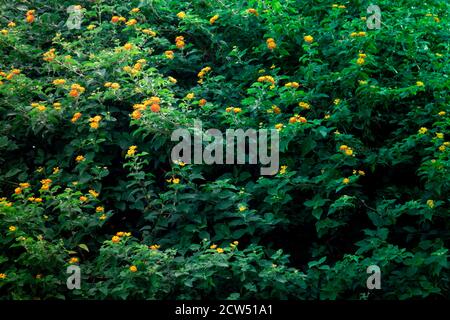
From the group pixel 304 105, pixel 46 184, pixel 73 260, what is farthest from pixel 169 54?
pixel 73 260

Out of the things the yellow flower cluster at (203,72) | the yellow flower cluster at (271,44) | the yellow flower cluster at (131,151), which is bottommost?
the yellow flower cluster at (131,151)

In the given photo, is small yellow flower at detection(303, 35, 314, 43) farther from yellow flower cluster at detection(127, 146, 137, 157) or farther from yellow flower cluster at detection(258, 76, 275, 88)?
yellow flower cluster at detection(127, 146, 137, 157)

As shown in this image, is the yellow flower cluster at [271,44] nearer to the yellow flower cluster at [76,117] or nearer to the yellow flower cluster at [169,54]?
the yellow flower cluster at [169,54]

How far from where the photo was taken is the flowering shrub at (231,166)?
13.2 feet

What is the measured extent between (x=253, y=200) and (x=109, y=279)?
1.14 meters

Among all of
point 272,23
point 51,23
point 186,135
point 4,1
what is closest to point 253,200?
point 186,135

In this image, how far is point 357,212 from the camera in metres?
4.64

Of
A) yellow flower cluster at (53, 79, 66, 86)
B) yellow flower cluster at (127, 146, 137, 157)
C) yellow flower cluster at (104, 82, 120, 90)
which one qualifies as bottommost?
yellow flower cluster at (127, 146, 137, 157)

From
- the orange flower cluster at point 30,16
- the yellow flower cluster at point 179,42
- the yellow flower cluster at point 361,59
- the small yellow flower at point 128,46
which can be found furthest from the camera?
the orange flower cluster at point 30,16

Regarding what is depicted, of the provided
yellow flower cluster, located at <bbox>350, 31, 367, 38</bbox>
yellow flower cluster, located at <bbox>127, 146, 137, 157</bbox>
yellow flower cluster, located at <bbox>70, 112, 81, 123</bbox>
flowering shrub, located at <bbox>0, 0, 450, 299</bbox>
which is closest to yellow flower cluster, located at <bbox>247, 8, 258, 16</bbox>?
flowering shrub, located at <bbox>0, 0, 450, 299</bbox>

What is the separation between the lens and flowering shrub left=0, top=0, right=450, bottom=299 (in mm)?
4012

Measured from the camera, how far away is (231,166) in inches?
193

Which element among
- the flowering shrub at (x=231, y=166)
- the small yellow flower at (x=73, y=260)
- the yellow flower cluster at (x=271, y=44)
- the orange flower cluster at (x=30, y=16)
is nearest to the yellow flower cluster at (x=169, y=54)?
the flowering shrub at (x=231, y=166)
